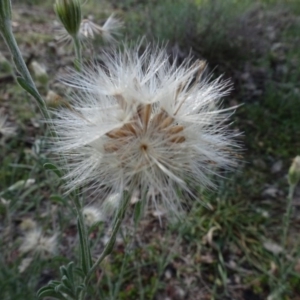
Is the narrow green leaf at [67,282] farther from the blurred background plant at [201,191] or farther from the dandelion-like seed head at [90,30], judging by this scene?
the dandelion-like seed head at [90,30]

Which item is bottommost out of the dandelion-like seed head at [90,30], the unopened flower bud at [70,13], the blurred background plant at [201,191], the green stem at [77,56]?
the blurred background plant at [201,191]

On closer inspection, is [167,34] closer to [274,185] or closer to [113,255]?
[274,185]

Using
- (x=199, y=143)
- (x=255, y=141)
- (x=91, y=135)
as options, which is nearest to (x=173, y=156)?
(x=199, y=143)

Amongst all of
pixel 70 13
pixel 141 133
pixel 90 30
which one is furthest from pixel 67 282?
pixel 90 30

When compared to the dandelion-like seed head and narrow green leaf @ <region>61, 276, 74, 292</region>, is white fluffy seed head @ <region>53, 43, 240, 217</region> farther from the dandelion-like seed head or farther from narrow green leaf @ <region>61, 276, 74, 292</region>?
the dandelion-like seed head

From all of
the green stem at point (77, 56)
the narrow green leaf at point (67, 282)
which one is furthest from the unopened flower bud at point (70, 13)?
the narrow green leaf at point (67, 282)

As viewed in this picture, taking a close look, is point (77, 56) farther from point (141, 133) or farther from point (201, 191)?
point (201, 191)
